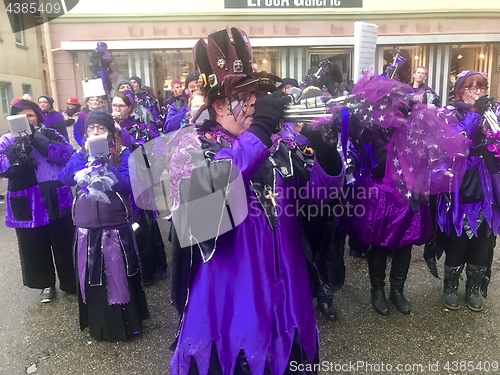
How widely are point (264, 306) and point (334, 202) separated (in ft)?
2.16

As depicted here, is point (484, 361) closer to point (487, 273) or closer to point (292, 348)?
point (487, 273)

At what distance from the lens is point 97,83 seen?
516 cm

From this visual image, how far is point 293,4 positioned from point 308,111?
1041cm

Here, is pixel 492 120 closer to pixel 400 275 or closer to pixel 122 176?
Result: pixel 400 275

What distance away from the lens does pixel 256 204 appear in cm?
173

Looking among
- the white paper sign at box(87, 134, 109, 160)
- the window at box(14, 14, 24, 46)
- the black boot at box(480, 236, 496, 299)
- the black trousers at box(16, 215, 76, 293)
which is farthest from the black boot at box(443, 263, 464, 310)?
the window at box(14, 14, 24, 46)

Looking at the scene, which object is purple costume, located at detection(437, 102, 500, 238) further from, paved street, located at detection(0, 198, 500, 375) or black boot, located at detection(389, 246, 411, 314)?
paved street, located at detection(0, 198, 500, 375)

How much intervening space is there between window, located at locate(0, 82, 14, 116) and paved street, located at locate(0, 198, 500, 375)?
12083 mm

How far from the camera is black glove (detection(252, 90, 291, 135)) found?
1.62 meters

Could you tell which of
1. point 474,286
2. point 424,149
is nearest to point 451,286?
point 474,286

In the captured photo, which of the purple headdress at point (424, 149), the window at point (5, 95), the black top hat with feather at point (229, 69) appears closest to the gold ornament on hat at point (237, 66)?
the black top hat with feather at point (229, 69)

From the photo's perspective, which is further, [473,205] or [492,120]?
[473,205]

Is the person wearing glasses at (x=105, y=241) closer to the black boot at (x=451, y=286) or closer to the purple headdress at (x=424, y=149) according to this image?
the purple headdress at (x=424, y=149)

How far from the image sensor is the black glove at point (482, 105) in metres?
3.14
